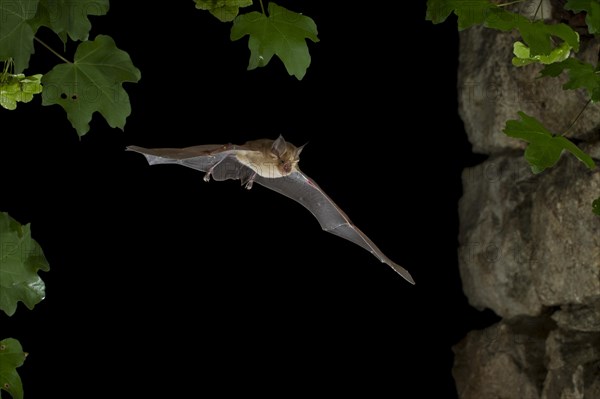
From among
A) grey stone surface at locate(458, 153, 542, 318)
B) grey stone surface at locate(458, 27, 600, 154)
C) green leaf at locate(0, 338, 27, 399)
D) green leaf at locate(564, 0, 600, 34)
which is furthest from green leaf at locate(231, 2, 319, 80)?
grey stone surface at locate(458, 153, 542, 318)

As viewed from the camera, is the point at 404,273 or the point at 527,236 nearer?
the point at 404,273

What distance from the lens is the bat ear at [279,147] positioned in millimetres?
2852

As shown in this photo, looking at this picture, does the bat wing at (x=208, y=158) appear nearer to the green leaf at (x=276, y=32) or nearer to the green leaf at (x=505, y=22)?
the green leaf at (x=276, y=32)

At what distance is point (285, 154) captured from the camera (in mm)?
2889

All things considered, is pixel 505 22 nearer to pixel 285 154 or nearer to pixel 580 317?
pixel 285 154

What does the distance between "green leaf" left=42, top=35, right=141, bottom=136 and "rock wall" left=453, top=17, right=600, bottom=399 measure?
2.04m

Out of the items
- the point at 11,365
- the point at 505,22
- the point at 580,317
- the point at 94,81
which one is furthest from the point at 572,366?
the point at 94,81

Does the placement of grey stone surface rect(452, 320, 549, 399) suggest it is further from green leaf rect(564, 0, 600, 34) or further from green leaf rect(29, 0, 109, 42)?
green leaf rect(29, 0, 109, 42)

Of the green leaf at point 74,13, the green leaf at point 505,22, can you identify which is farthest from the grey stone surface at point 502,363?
the green leaf at point 74,13

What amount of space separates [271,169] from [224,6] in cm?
56

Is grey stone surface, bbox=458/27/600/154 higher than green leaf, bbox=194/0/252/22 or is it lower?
lower

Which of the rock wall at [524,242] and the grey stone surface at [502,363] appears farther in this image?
the grey stone surface at [502,363]

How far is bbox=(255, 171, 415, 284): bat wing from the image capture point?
3250 millimetres

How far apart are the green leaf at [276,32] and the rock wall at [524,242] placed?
5.10 ft
